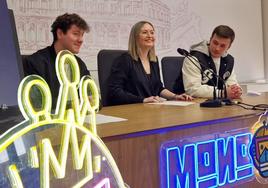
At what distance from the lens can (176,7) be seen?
3150mm

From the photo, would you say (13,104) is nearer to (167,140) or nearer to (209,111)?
(167,140)

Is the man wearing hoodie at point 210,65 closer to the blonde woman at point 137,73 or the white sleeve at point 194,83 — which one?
the white sleeve at point 194,83

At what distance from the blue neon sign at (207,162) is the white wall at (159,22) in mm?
1693

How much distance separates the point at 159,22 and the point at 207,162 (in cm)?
215

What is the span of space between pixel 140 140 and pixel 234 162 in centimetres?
43

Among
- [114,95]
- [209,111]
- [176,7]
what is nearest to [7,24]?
[209,111]

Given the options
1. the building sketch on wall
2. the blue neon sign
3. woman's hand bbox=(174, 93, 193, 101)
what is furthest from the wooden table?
the building sketch on wall

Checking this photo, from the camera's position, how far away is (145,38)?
2131 millimetres

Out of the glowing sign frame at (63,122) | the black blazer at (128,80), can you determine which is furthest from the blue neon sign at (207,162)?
the black blazer at (128,80)

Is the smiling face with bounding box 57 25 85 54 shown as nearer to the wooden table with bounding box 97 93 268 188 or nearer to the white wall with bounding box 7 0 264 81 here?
the white wall with bounding box 7 0 264 81

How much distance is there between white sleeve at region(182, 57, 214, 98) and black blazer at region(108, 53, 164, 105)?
0.71ft

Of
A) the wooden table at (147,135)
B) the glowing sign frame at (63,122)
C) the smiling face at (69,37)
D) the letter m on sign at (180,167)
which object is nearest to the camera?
the glowing sign frame at (63,122)

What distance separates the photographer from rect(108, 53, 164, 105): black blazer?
2.04 metres

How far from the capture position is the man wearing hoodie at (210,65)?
6.60 feet
